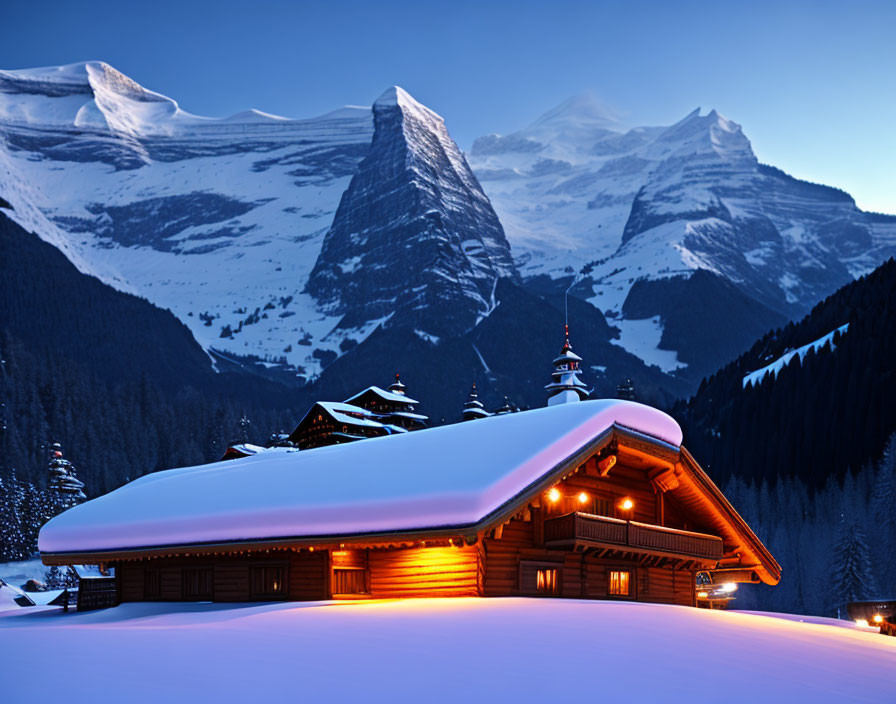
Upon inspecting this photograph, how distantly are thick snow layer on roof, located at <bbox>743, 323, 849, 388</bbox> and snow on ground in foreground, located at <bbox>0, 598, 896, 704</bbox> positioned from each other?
387 feet

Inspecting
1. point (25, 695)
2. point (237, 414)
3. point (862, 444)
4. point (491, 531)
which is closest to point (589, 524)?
point (491, 531)

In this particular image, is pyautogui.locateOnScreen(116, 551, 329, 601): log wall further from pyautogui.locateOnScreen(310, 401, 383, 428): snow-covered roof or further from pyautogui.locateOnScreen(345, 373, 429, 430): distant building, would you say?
pyautogui.locateOnScreen(345, 373, 429, 430): distant building

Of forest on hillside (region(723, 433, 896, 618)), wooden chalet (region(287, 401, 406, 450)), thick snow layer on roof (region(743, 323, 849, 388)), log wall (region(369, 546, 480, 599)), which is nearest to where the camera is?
log wall (region(369, 546, 480, 599))

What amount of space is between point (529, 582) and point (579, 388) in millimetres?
62516

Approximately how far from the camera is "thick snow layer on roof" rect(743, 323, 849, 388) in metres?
129

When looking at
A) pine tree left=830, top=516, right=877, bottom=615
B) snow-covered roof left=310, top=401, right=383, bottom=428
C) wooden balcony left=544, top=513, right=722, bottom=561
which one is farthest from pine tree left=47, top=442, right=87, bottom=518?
wooden balcony left=544, top=513, right=722, bottom=561

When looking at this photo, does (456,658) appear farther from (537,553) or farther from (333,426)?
(333,426)

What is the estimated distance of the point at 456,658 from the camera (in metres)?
13.3

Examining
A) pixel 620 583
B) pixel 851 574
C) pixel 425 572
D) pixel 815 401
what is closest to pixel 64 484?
pixel 851 574

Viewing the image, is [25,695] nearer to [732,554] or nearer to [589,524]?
[589,524]

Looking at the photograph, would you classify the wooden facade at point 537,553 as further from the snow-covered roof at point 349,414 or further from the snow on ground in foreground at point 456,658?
the snow-covered roof at point 349,414

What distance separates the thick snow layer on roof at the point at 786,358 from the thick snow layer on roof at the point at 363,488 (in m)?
112

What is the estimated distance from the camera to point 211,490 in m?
27.2

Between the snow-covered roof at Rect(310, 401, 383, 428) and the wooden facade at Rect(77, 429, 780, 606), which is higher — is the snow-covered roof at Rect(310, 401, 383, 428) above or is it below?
above
